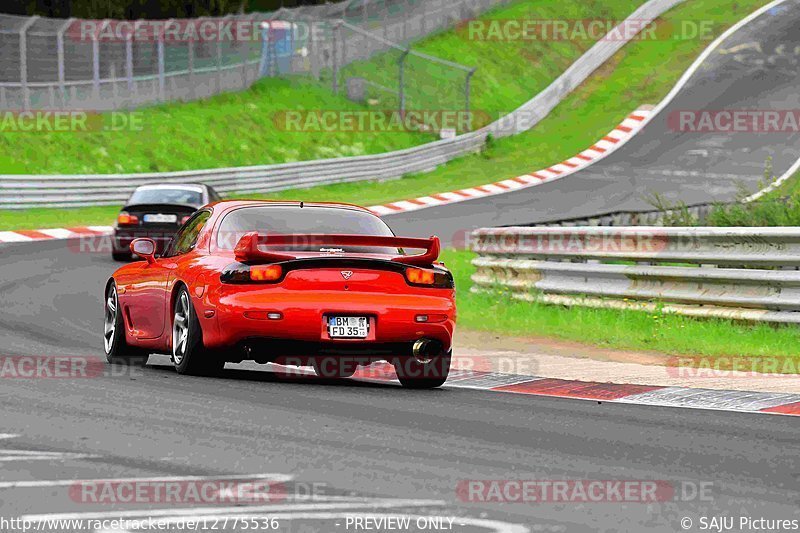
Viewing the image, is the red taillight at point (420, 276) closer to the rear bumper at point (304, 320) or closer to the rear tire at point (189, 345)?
the rear bumper at point (304, 320)

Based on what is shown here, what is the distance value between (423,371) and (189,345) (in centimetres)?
170

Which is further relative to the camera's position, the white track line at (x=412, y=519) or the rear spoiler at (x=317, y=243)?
the rear spoiler at (x=317, y=243)

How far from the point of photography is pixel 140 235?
23828mm

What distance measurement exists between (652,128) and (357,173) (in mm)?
10476

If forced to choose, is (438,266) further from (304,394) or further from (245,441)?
(245,441)

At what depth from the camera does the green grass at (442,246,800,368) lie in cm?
1324

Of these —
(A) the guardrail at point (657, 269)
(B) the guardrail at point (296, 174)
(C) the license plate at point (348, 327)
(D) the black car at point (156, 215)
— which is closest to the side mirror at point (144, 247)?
(C) the license plate at point (348, 327)

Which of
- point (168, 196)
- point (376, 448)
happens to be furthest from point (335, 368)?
point (168, 196)

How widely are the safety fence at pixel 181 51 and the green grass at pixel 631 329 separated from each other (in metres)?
19.6

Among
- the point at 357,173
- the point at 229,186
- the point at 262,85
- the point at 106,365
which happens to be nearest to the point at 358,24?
the point at 262,85

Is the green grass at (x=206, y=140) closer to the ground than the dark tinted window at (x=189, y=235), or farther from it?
farther from it

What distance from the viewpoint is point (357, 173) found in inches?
1553

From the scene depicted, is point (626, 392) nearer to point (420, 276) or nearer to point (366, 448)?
point (420, 276)

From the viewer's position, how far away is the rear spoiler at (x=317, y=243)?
10.7 metres
